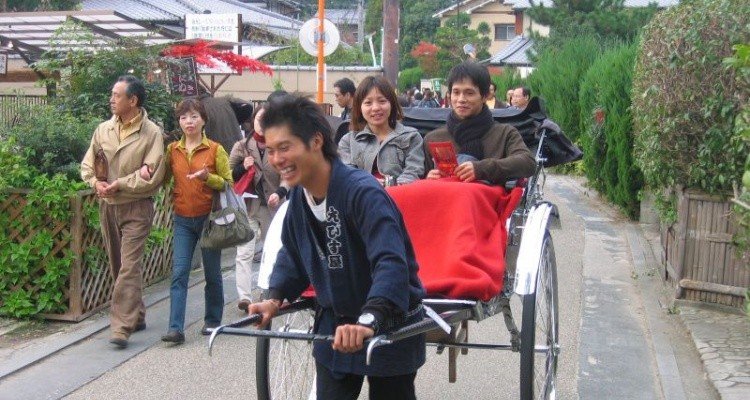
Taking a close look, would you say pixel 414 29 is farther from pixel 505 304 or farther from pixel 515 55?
pixel 505 304

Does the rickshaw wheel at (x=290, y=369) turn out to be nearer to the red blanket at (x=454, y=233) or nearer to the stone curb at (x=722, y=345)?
the red blanket at (x=454, y=233)

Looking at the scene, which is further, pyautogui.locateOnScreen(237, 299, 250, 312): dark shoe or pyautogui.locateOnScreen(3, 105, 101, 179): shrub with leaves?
pyautogui.locateOnScreen(3, 105, 101, 179): shrub with leaves

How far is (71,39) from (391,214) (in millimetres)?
8880

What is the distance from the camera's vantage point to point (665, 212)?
880 centimetres

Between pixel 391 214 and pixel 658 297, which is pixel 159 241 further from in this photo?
pixel 391 214

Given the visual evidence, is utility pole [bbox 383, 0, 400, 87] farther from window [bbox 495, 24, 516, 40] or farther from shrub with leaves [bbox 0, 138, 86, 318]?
window [bbox 495, 24, 516, 40]

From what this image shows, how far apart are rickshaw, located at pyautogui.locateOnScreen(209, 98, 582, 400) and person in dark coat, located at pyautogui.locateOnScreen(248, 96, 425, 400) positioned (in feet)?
0.41

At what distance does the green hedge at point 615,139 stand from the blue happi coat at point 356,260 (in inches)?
353

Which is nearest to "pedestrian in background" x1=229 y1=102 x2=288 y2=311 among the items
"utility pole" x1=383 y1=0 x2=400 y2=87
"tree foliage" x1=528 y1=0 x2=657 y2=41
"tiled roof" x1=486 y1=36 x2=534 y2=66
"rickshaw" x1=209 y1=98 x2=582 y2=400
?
"rickshaw" x1=209 y1=98 x2=582 y2=400

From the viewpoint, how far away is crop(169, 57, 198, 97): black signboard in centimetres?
1116

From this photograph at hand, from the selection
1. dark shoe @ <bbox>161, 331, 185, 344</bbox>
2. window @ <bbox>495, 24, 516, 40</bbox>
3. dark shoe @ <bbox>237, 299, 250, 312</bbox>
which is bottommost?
dark shoe @ <bbox>161, 331, 185, 344</bbox>

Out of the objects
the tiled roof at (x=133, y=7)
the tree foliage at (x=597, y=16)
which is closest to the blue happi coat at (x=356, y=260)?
the tiled roof at (x=133, y=7)

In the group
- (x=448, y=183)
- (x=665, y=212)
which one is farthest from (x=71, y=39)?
(x=448, y=183)

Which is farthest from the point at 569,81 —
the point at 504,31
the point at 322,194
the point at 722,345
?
the point at 504,31
